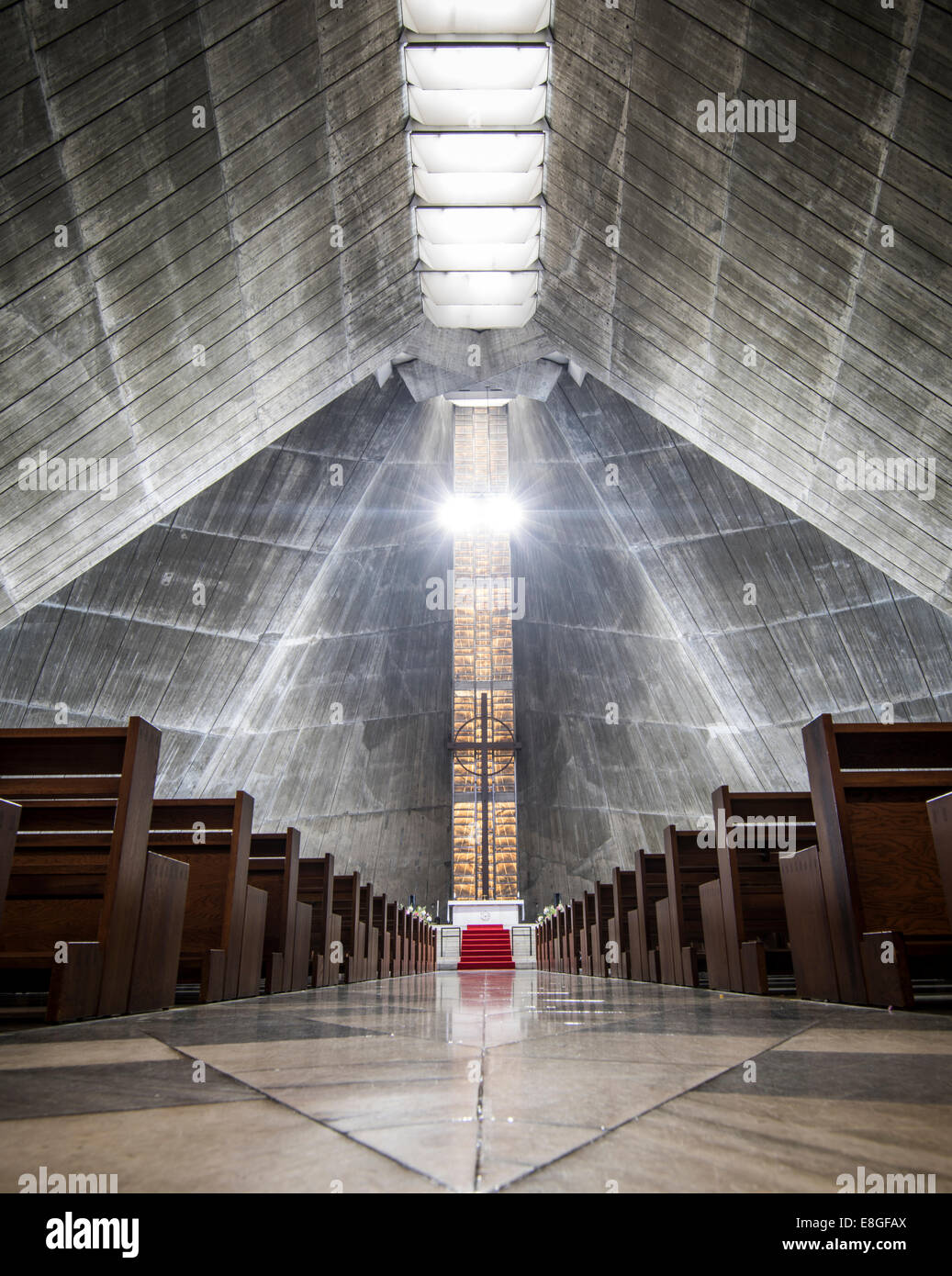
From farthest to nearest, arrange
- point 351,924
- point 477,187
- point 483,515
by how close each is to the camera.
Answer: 1. point 483,515
2. point 477,187
3. point 351,924

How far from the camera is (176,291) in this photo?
6.39m

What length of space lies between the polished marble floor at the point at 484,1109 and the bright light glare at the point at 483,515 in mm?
15727

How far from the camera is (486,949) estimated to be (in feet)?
48.7

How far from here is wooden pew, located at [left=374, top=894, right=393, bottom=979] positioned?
→ 29.1 ft

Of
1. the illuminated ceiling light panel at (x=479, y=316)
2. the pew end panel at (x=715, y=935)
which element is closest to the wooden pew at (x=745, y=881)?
the pew end panel at (x=715, y=935)

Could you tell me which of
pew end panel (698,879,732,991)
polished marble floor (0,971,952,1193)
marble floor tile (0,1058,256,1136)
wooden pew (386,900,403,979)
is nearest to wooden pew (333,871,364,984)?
wooden pew (386,900,403,979)

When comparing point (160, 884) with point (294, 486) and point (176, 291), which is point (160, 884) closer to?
point (176, 291)

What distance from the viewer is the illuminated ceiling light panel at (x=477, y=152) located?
25.7 feet

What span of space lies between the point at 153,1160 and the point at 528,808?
17.1 meters

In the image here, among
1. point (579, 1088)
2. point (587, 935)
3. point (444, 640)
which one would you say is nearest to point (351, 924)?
point (587, 935)

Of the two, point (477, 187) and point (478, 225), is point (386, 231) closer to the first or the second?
point (477, 187)

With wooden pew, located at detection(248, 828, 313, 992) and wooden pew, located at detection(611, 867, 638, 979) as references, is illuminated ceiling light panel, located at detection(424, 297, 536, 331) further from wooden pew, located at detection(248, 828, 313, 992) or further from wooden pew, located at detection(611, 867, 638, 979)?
wooden pew, located at detection(248, 828, 313, 992)

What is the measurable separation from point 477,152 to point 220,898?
6907 mm
